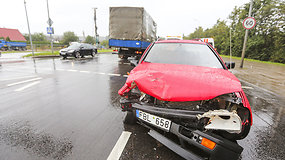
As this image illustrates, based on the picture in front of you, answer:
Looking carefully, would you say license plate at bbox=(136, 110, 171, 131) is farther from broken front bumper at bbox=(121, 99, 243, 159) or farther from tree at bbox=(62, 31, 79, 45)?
tree at bbox=(62, 31, 79, 45)

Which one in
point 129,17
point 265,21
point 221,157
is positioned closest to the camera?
point 221,157

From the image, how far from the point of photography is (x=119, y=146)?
220cm

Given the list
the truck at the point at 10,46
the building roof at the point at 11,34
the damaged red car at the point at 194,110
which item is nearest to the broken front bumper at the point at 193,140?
the damaged red car at the point at 194,110

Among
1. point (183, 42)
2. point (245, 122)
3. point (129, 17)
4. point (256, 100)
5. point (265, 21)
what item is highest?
point (265, 21)

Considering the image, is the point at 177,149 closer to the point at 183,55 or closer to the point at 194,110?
the point at 194,110

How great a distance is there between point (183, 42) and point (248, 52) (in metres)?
23.7

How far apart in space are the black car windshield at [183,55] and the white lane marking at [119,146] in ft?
5.23

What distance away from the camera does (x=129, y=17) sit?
35.9 ft

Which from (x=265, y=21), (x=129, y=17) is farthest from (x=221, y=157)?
(x=265, y=21)

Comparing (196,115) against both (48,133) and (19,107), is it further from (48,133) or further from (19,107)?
(19,107)

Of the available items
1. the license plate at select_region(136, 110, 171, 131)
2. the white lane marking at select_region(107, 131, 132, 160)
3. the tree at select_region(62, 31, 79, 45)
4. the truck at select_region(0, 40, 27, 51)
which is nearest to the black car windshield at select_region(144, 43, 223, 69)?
the license plate at select_region(136, 110, 171, 131)

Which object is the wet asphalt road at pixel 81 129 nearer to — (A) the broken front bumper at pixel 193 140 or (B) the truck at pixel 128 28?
(A) the broken front bumper at pixel 193 140

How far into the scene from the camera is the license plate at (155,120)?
1804 millimetres

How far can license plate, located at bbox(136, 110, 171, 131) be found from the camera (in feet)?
5.92
